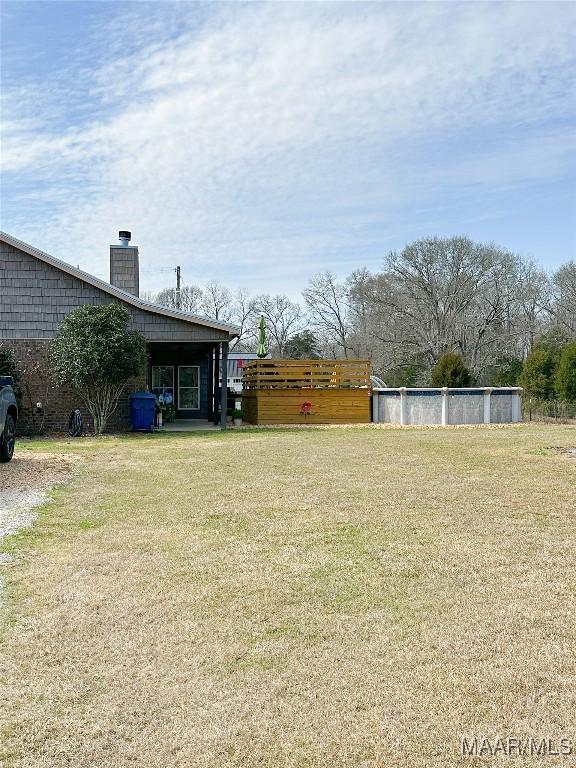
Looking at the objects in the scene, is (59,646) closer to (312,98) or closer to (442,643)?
(442,643)

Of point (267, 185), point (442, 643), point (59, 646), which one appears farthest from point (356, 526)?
point (267, 185)

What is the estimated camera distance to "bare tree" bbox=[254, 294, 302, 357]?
52812mm

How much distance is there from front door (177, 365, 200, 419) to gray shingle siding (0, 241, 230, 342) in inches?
276

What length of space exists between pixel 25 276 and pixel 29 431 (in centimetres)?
386

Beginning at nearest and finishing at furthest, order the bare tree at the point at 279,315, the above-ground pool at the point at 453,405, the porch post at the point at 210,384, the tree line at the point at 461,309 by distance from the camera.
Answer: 1. the above-ground pool at the point at 453,405
2. the porch post at the point at 210,384
3. the tree line at the point at 461,309
4. the bare tree at the point at 279,315

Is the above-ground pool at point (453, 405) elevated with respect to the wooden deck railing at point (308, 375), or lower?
lower

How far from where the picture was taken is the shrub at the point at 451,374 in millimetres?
24344

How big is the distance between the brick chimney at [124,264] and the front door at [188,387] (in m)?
4.00

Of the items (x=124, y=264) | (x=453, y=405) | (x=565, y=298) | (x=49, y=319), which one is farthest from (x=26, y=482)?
(x=565, y=298)

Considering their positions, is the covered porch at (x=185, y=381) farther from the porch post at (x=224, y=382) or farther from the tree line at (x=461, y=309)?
the tree line at (x=461, y=309)

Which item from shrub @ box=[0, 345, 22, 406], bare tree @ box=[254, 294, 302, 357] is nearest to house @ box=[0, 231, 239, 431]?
shrub @ box=[0, 345, 22, 406]

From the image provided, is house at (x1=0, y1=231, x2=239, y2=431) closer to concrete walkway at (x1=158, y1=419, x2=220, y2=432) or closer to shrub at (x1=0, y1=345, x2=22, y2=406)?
shrub at (x1=0, y1=345, x2=22, y2=406)

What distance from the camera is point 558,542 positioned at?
216 inches

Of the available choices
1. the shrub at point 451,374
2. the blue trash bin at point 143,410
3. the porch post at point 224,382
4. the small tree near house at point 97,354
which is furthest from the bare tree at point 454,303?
the small tree near house at point 97,354
